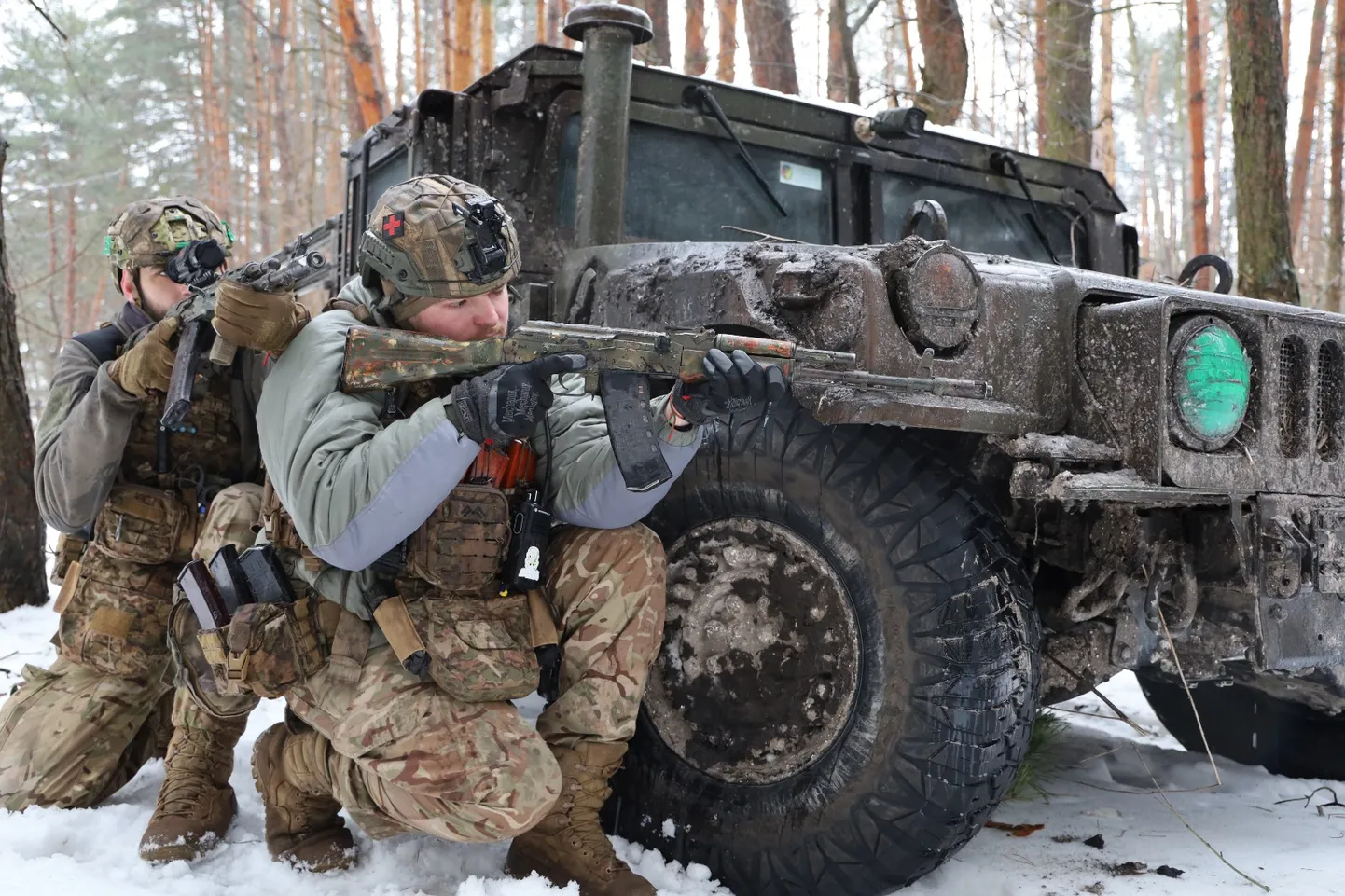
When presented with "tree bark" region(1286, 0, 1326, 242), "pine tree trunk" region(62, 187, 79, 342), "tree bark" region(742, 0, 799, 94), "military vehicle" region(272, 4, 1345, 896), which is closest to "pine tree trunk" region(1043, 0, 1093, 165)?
"tree bark" region(742, 0, 799, 94)

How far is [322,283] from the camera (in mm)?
5164

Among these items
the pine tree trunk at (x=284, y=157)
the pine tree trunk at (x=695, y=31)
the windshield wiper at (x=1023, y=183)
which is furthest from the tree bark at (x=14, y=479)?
the pine tree trunk at (x=284, y=157)

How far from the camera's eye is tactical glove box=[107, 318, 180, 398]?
2.63 meters

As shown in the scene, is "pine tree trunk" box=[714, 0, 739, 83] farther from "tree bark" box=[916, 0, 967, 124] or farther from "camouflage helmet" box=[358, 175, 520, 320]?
"camouflage helmet" box=[358, 175, 520, 320]

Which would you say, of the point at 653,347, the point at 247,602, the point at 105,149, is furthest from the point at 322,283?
the point at 105,149

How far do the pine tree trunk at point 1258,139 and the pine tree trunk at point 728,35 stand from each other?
6.71 m

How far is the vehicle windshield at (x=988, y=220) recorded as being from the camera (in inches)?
159

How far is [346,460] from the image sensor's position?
6.81ft

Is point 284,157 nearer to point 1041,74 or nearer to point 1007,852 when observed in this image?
point 1041,74

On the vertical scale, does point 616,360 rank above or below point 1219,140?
below

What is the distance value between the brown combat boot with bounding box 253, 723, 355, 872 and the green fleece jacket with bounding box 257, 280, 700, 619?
0.35m

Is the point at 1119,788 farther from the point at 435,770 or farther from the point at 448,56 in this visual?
the point at 448,56

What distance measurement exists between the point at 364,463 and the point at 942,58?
699 cm

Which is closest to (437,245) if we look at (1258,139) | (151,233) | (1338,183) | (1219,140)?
(151,233)
